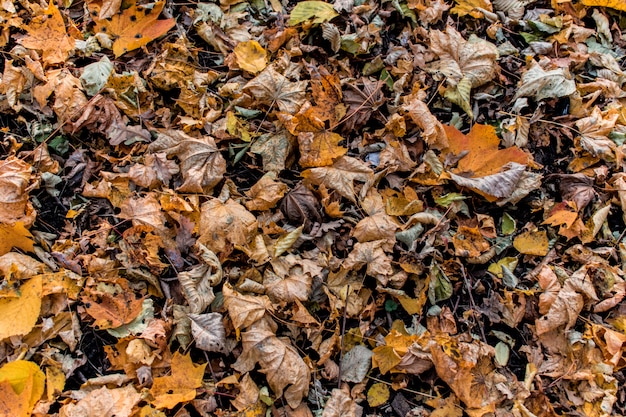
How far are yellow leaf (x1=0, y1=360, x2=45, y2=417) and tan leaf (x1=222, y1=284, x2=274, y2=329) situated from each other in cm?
88

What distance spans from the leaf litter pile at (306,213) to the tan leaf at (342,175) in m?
0.01

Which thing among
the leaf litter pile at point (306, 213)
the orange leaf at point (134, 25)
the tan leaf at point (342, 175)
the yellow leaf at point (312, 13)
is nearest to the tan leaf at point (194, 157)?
the leaf litter pile at point (306, 213)

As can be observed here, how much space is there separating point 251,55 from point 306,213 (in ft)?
3.37

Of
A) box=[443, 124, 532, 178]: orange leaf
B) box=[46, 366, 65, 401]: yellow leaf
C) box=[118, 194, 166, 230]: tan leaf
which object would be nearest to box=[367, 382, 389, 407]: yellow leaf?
box=[443, 124, 532, 178]: orange leaf

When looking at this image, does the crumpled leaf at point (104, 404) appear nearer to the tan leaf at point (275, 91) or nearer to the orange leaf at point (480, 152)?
the tan leaf at point (275, 91)

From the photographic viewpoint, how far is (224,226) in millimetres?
2428

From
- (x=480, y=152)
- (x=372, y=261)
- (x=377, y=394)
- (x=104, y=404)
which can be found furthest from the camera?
(x=480, y=152)

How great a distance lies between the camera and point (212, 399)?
221 cm

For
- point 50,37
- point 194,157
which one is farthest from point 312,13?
point 50,37

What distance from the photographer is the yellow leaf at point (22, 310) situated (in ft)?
7.38

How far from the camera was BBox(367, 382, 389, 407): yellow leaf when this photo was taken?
91.5 inches

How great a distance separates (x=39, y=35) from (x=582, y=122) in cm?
320

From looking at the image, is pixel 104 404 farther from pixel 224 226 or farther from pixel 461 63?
pixel 461 63

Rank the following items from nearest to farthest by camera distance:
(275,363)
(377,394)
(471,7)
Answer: (275,363)
(377,394)
(471,7)
